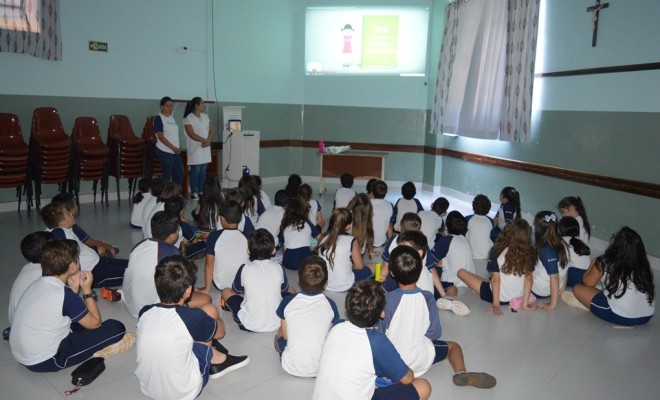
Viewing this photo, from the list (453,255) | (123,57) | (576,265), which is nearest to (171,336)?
(453,255)

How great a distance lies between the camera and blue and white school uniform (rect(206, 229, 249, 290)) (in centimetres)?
336

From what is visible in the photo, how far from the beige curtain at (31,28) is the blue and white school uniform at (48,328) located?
15.3ft

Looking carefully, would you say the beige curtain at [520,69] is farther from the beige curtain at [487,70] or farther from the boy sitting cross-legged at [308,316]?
the boy sitting cross-legged at [308,316]

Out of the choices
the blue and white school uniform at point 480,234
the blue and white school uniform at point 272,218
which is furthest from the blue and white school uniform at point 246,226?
the blue and white school uniform at point 480,234

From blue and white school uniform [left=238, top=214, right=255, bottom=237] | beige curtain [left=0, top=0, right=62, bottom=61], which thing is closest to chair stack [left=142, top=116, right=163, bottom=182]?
beige curtain [left=0, top=0, right=62, bottom=61]

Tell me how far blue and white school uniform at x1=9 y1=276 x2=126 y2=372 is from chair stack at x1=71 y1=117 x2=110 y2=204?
4199 millimetres

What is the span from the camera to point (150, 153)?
→ 22.9 feet

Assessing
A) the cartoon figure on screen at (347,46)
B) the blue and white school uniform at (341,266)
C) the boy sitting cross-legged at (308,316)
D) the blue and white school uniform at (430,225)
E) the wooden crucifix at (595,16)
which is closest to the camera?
the boy sitting cross-legged at (308,316)

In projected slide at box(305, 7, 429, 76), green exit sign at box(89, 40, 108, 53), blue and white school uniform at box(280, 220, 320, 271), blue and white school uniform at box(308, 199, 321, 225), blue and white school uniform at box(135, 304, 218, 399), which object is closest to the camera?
blue and white school uniform at box(135, 304, 218, 399)

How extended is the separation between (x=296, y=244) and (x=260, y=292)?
3.81ft

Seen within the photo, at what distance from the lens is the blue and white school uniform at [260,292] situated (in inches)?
113

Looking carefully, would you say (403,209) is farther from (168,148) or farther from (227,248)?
(168,148)

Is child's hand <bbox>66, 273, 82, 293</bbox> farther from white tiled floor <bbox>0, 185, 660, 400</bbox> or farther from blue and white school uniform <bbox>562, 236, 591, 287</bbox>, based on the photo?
blue and white school uniform <bbox>562, 236, 591, 287</bbox>

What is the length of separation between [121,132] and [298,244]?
3.91 meters
